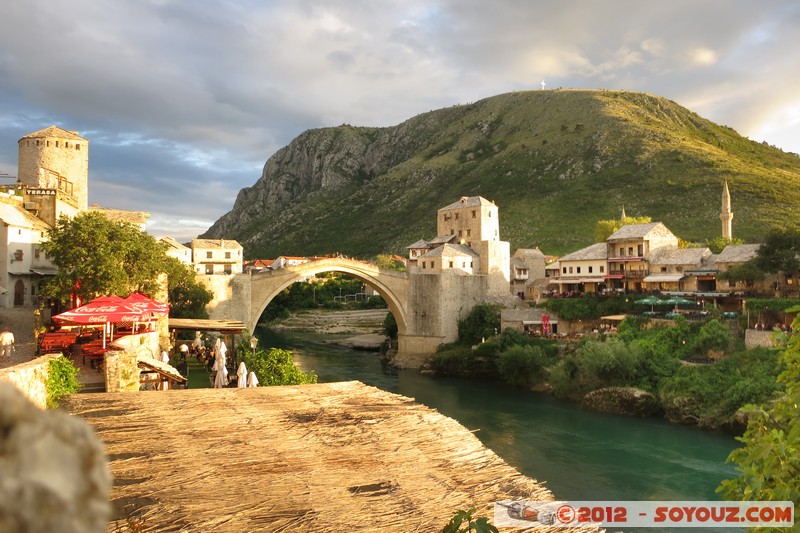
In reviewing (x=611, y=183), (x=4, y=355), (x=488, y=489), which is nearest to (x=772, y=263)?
(x=488, y=489)

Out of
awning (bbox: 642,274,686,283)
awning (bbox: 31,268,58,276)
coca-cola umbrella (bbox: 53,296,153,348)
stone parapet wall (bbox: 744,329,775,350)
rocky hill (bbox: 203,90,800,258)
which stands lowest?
stone parapet wall (bbox: 744,329,775,350)

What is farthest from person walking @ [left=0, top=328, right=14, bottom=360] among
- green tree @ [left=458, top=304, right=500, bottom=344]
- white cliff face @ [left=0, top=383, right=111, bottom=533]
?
green tree @ [left=458, top=304, right=500, bottom=344]

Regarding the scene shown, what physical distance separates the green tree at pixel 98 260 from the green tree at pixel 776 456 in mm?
20336

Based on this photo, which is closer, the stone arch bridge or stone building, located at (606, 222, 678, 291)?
stone building, located at (606, 222, 678, 291)

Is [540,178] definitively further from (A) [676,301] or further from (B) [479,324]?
(A) [676,301]

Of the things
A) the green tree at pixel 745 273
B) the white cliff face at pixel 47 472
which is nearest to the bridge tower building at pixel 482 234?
the green tree at pixel 745 273

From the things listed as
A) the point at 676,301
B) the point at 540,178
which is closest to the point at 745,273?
the point at 676,301

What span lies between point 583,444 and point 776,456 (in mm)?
18619

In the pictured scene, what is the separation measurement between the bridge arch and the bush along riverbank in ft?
31.8

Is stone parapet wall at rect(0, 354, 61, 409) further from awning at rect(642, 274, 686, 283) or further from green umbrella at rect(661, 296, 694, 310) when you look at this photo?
awning at rect(642, 274, 686, 283)

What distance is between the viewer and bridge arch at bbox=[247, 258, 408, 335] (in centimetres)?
3466

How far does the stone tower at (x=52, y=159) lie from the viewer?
3478 centimetres

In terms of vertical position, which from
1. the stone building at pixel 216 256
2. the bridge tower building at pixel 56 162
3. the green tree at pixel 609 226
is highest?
the bridge tower building at pixel 56 162

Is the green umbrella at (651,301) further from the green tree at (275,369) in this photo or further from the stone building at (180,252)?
the stone building at (180,252)
